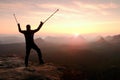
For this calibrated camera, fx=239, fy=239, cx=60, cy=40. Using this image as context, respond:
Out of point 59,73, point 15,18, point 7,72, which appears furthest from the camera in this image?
point 15,18

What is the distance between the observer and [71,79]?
14383mm

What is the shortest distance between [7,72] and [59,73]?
10.6ft

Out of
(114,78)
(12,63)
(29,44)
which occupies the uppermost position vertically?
(29,44)

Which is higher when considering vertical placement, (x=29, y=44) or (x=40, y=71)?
(x=29, y=44)

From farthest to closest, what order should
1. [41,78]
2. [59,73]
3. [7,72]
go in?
[59,73], [7,72], [41,78]

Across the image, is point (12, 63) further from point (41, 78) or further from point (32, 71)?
point (41, 78)

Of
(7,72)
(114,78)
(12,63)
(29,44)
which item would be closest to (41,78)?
(7,72)

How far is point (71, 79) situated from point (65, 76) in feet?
1.65

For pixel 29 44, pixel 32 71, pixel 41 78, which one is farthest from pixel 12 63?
pixel 41 78

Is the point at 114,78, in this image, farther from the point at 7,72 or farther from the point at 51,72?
the point at 7,72

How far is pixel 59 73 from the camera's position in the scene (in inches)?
599

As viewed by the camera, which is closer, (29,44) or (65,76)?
(65,76)

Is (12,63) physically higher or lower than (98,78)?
higher

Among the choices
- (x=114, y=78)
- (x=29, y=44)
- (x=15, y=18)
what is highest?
(x=15, y=18)
